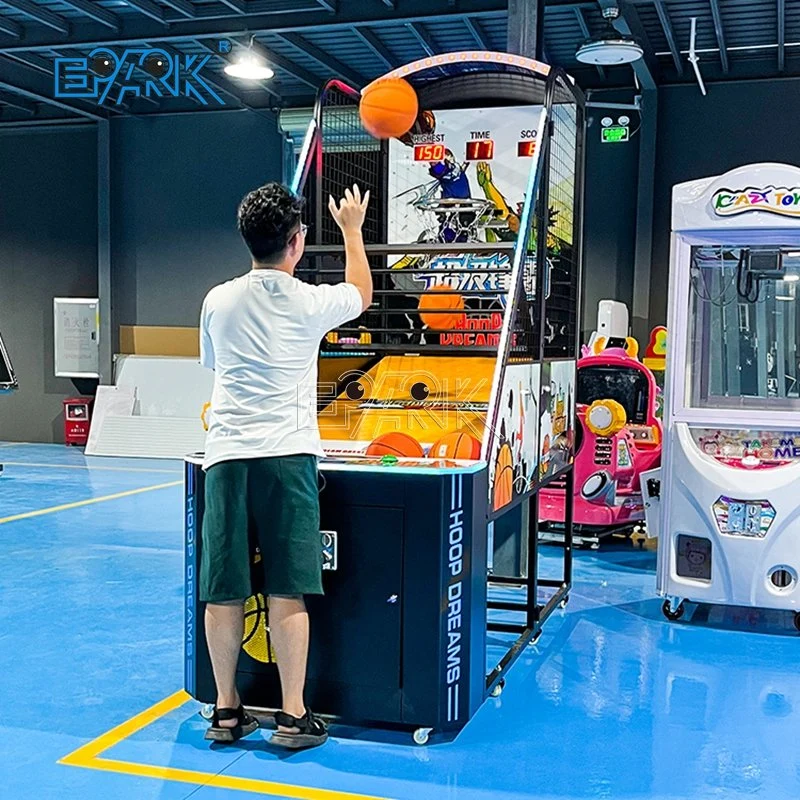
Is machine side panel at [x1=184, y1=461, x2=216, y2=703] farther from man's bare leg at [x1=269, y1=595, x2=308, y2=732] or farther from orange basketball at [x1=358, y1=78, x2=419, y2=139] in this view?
orange basketball at [x1=358, y1=78, x2=419, y2=139]

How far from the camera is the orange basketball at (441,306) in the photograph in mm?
4441

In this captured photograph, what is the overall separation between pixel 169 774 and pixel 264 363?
1.27 metres

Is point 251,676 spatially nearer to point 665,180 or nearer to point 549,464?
point 549,464

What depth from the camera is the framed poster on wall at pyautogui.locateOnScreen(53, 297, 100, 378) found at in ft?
43.4

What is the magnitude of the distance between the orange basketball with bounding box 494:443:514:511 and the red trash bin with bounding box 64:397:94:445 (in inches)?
411

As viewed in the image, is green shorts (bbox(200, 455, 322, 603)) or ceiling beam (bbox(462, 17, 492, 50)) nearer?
green shorts (bbox(200, 455, 322, 603))

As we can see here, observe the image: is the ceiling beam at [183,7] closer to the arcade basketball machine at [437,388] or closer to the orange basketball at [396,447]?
the arcade basketball machine at [437,388]

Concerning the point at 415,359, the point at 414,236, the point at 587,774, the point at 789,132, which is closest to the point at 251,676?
the point at 587,774

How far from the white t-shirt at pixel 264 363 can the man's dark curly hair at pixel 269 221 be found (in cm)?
7

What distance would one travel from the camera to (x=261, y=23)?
919 cm

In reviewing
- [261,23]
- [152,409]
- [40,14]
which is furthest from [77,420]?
[261,23]

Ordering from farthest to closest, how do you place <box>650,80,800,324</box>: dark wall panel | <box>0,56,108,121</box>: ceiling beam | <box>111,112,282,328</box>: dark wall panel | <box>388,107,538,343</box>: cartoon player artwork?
<box>111,112,282,328</box>: dark wall panel → <box>0,56,108,121</box>: ceiling beam → <box>650,80,800,324</box>: dark wall panel → <box>388,107,538,343</box>: cartoon player artwork

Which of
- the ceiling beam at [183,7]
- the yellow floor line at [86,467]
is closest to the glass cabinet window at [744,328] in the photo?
the ceiling beam at [183,7]

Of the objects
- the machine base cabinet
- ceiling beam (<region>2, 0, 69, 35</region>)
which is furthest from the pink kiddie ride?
ceiling beam (<region>2, 0, 69, 35</region>)
